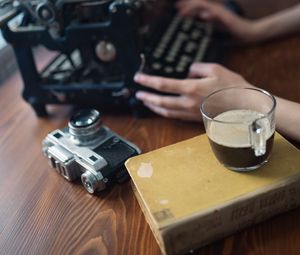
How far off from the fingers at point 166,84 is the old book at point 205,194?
0.23 meters

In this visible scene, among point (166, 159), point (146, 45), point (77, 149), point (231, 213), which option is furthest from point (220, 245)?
point (146, 45)

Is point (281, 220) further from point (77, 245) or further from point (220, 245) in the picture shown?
point (77, 245)

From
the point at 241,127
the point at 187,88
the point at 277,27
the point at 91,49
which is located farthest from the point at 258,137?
the point at 277,27

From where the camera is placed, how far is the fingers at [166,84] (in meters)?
0.97

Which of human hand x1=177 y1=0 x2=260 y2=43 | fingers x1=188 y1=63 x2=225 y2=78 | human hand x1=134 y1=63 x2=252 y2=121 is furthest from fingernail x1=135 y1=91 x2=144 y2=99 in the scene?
human hand x1=177 y1=0 x2=260 y2=43

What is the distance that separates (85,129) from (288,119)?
0.41 metres

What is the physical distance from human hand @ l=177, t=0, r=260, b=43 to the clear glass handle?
74cm

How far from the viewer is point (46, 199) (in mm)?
851

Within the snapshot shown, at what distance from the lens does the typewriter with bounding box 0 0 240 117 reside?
3.25 feet

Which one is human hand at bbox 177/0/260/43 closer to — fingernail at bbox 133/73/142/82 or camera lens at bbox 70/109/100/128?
fingernail at bbox 133/73/142/82

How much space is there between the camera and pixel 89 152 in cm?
86

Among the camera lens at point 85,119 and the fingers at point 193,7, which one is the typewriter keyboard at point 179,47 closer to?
the fingers at point 193,7

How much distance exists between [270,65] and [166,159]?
1.92 feet

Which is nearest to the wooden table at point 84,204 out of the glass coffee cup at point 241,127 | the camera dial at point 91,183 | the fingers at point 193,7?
the camera dial at point 91,183
